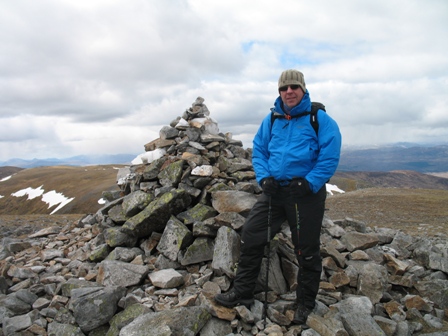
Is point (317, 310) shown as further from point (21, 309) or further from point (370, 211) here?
point (370, 211)

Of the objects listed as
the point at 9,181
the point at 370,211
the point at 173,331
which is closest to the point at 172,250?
the point at 173,331

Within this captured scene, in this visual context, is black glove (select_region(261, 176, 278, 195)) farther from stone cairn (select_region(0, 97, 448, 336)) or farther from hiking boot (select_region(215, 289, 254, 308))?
hiking boot (select_region(215, 289, 254, 308))

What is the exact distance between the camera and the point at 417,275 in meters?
9.82

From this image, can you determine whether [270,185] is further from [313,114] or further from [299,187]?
[313,114]

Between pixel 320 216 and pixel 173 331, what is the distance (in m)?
4.05

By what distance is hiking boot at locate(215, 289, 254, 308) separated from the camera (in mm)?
7410

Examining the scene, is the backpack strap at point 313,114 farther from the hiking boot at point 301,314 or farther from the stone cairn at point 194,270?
the hiking boot at point 301,314

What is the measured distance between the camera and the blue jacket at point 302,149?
660 centimetres

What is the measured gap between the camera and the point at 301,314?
23.8 feet

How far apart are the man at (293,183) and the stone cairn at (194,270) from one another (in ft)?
2.27

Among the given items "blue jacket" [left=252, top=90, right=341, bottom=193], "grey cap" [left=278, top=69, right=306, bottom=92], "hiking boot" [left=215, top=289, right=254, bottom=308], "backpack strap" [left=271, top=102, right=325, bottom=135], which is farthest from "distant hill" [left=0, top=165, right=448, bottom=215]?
"grey cap" [left=278, top=69, right=306, bottom=92]

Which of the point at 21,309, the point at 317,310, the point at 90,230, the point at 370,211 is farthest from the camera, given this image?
the point at 370,211

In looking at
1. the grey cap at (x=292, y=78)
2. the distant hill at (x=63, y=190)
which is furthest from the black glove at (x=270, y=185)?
the distant hill at (x=63, y=190)

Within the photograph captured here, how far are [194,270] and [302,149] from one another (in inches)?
191
